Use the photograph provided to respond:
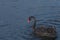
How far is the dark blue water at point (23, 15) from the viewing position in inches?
125

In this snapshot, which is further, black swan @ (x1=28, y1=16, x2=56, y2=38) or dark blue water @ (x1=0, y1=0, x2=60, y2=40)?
dark blue water @ (x1=0, y1=0, x2=60, y2=40)

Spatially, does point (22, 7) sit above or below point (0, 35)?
above

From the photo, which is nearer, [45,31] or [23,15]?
[45,31]

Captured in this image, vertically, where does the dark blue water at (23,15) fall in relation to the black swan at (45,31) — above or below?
above

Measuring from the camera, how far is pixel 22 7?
3215 millimetres

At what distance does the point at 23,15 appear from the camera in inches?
127

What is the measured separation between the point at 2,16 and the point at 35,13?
1.67 feet

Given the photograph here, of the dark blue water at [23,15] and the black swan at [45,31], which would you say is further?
the dark blue water at [23,15]

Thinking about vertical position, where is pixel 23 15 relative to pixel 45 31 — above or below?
above

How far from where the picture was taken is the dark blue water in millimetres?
3188

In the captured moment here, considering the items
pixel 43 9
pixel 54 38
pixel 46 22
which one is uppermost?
pixel 43 9

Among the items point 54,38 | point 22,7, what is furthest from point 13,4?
point 54,38

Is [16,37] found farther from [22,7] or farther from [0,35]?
[22,7]

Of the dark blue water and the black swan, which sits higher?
the dark blue water
